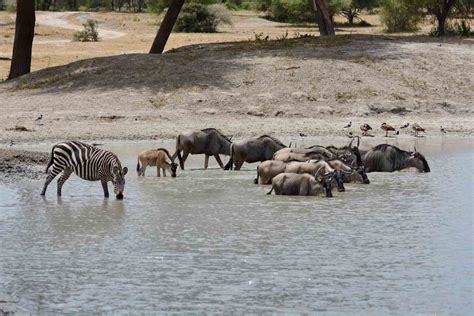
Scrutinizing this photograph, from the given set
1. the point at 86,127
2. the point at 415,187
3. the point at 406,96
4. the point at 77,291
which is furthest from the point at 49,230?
the point at 406,96

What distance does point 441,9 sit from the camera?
40.1 m

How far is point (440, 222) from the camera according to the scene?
14.9m

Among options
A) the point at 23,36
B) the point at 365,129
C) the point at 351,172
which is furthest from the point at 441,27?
the point at 351,172

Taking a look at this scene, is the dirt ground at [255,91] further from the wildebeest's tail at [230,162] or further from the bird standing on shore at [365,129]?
the wildebeest's tail at [230,162]

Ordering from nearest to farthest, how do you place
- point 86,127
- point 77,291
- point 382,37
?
point 77,291 < point 86,127 < point 382,37

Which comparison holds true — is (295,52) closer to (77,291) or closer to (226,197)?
(226,197)

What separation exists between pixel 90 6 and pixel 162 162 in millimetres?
86311

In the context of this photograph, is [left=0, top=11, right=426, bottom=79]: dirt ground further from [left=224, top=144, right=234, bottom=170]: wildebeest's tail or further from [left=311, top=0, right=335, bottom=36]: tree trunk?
[left=224, top=144, right=234, bottom=170]: wildebeest's tail

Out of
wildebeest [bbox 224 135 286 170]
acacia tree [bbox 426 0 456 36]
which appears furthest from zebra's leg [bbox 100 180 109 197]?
acacia tree [bbox 426 0 456 36]

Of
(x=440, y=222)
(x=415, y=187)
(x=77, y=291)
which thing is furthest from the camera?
(x=415, y=187)

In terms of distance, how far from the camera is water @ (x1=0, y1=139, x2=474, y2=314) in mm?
10555

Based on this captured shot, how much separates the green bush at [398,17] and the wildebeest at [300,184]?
31472mm

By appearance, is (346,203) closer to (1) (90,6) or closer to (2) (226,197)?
(2) (226,197)

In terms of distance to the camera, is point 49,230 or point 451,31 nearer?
point 49,230
